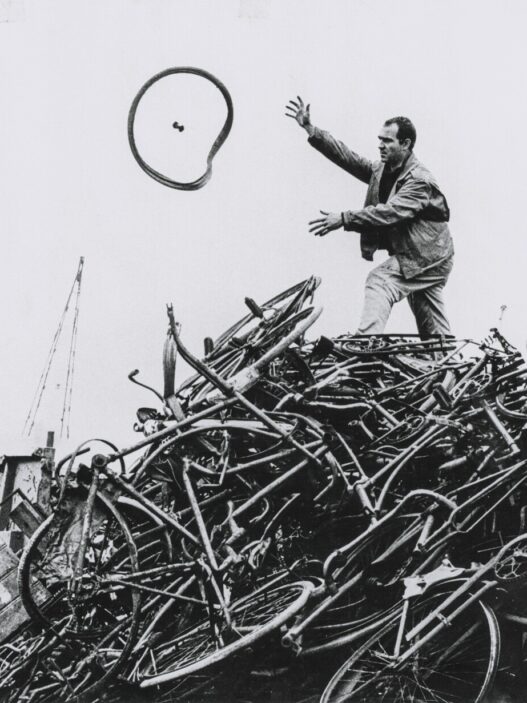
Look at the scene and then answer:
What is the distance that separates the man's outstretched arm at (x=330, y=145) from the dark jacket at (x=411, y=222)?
0.65m

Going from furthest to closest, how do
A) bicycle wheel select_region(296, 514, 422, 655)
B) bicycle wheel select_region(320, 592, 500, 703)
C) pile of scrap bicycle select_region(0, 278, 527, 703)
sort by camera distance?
bicycle wheel select_region(296, 514, 422, 655), pile of scrap bicycle select_region(0, 278, 527, 703), bicycle wheel select_region(320, 592, 500, 703)

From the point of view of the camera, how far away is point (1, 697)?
4.69 m

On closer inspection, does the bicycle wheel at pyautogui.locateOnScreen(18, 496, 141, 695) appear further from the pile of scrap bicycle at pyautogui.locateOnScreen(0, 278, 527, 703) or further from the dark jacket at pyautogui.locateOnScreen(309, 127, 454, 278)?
the dark jacket at pyautogui.locateOnScreen(309, 127, 454, 278)

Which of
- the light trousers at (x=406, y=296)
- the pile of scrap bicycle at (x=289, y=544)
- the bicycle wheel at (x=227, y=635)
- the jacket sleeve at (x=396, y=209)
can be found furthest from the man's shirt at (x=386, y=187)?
the bicycle wheel at (x=227, y=635)

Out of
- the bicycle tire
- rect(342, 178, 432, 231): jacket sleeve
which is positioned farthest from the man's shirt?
the bicycle tire

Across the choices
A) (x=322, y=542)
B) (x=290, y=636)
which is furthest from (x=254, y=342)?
(x=290, y=636)

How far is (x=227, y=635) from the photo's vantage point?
4.33 metres

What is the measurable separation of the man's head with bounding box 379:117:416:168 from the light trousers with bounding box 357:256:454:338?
1.05 metres

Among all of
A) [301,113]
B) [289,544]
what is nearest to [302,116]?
[301,113]

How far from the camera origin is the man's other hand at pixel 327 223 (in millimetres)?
7184

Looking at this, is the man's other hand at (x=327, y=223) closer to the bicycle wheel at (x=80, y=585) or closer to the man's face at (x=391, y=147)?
the man's face at (x=391, y=147)

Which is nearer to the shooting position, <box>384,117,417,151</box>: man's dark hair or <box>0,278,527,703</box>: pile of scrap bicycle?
<box>0,278,527,703</box>: pile of scrap bicycle

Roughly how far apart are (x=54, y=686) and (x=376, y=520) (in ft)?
6.96

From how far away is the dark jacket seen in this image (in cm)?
741
